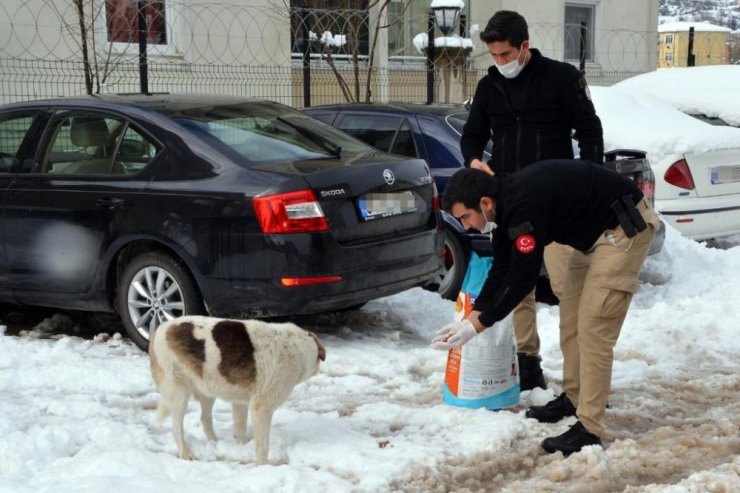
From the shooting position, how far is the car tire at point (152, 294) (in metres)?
6.05

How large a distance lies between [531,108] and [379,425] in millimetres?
1846

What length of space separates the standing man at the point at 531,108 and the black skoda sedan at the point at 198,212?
3.25ft

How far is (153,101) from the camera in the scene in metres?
6.74

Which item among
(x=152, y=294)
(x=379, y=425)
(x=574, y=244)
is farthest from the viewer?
(x=152, y=294)

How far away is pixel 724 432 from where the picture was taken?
5.06 m

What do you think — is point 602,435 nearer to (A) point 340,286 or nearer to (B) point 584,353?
(B) point 584,353

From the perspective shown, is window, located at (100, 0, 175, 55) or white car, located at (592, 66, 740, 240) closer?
white car, located at (592, 66, 740, 240)

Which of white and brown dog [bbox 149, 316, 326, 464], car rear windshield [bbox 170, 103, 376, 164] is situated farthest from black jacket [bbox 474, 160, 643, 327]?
car rear windshield [bbox 170, 103, 376, 164]

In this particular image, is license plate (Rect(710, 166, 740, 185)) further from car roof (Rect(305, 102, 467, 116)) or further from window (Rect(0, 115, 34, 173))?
window (Rect(0, 115, 34, 173))

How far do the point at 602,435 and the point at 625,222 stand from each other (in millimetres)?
1103

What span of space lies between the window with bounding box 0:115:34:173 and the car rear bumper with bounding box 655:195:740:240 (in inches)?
207

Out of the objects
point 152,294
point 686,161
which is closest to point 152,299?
point 152,294

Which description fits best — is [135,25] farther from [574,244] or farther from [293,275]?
[574,244]

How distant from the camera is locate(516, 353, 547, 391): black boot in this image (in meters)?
5.60
